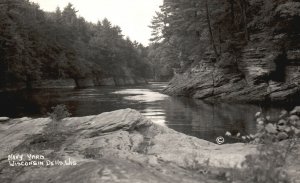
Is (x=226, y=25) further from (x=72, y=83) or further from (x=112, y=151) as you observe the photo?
(x=72, y=83)

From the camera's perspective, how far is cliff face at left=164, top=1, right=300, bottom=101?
23.3m

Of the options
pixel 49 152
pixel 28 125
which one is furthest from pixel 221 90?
pixel 49 152

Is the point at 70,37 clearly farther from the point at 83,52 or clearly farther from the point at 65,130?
the point at 65,130

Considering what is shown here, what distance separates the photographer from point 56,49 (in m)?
62.5

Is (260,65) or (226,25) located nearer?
(260,65)

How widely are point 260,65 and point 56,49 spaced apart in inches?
1791

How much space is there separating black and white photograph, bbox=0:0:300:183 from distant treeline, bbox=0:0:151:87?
0.94ft

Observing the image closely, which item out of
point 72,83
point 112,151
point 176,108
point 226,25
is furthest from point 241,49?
point 72,83

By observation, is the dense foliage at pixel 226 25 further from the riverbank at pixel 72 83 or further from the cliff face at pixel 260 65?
the riverbank at pixel 72 83

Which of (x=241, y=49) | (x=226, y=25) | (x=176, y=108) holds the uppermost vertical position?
(x=226, y=25)

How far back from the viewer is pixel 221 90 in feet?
93.8

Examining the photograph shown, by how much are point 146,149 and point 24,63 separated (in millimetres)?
42521

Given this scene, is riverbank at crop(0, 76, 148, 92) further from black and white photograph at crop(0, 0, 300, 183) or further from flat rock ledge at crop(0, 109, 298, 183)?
flat rock ledge at crop(0, 109, 298, 183)

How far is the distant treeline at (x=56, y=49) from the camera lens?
40.4 meters
